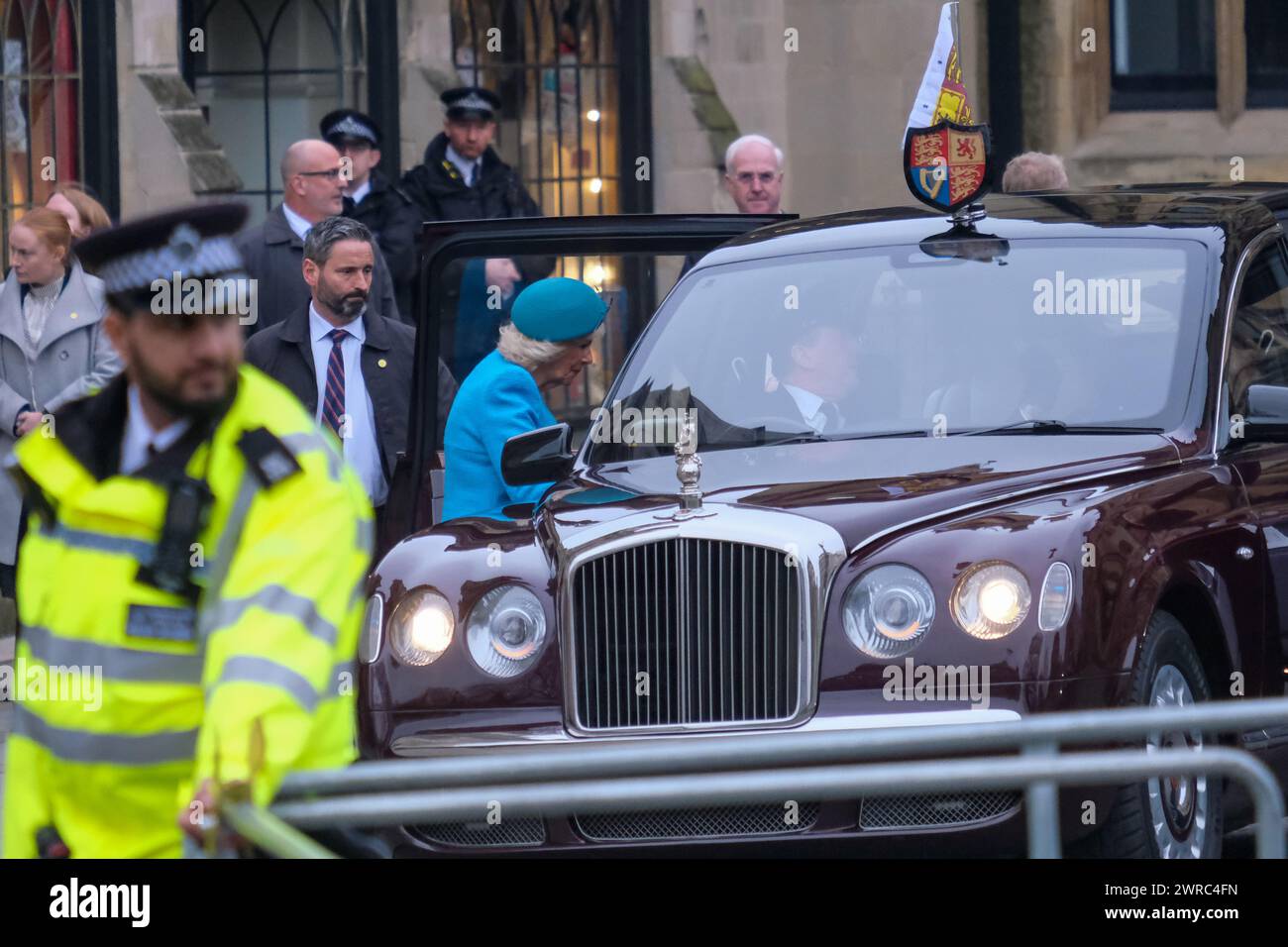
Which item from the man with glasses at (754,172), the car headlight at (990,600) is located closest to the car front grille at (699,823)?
the car headlight at (990,600)

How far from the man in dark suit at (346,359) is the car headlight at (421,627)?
277cm

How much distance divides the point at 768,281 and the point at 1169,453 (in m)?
1.48

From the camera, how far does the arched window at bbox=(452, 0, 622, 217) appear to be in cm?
1661

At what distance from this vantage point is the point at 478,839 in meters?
6.02

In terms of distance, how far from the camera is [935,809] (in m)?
5.79

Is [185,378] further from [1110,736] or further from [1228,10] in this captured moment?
[1228,10]

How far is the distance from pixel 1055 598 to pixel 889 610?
0.40m

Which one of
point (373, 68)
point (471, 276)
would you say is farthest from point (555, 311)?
point (373, 68)

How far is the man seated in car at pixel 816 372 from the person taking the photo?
705cm

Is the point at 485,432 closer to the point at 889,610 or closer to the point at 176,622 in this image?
the point at 889,610

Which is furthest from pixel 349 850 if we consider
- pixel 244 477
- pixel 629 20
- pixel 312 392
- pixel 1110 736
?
pixel 629 20

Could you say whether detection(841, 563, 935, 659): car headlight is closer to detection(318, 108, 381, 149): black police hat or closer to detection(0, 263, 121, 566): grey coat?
detection(0, 263, 121, 566): grey coat

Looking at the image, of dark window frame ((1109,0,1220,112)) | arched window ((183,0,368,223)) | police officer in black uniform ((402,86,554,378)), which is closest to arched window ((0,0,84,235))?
arched window ((183,0,368,223))

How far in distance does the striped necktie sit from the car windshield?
1848 millimetres
